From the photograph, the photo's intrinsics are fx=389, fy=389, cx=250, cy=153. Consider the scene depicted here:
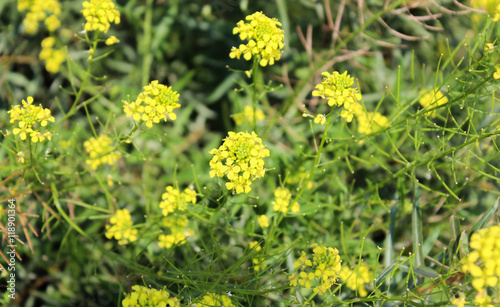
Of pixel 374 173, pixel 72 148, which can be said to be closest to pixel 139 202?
pixel 72 148

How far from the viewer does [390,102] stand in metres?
2.25

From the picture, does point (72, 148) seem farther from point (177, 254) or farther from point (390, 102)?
point (390, 102)

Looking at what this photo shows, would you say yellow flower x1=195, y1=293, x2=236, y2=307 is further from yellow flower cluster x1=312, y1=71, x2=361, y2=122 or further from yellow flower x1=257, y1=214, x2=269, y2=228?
yellow flower cluster x1=312, y1=71, x2=361, y2=122

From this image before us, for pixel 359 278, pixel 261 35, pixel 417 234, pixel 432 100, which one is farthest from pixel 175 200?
pixel 432 100

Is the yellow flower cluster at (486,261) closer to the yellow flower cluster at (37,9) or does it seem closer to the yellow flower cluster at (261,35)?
the yellow flower cluster at (261,35)

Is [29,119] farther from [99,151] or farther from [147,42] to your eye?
[147,42]

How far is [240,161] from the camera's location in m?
1.22

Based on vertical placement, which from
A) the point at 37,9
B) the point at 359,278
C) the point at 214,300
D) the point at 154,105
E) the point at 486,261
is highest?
the point at 37,9

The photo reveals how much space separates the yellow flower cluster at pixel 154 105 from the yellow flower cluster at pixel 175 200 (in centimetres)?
32

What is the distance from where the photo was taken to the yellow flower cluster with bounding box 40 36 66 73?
6.91ft

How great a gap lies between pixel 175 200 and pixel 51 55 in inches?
48.7

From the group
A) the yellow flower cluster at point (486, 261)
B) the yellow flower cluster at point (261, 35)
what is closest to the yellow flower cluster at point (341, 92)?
the yellow flower cluster at point (261, 35)

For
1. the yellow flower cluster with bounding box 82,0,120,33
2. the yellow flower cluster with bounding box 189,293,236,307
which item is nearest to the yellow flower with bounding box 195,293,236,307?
the yellow flower cluster with bounding box 189,293,236,307

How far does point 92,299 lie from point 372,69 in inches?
77.7
